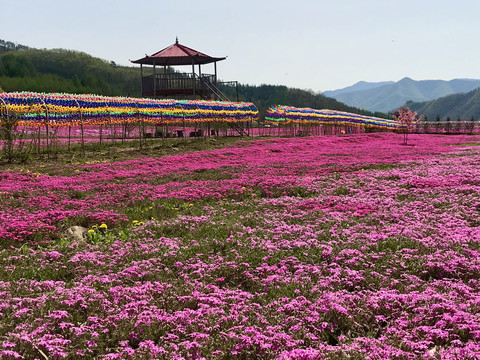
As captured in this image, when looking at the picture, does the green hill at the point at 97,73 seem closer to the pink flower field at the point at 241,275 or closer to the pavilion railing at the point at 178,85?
the pavilion railing at the point at 178,85

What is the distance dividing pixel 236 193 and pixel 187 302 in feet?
26.9

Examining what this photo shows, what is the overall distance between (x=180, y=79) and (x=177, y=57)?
9.86 feet

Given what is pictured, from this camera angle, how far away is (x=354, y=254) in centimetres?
727

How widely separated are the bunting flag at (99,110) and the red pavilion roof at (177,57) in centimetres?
789

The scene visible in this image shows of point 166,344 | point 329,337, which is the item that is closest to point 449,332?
point 329,337

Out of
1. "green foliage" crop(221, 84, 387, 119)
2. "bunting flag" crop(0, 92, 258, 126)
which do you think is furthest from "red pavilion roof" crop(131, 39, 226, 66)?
"green foliage" crop(221, 84, 387, 119)

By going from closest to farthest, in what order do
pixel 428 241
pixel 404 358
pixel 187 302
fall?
pixel 404 358, pixel 187 302, pixel 428 241

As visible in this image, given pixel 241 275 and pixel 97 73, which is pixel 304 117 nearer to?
pixel 241 275

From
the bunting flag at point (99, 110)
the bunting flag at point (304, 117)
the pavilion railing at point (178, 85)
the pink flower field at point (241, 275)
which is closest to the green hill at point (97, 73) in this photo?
the bunting flag at point (304, 117)

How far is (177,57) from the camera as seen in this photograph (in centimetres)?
4959

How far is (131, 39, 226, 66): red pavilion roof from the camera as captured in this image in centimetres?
4900

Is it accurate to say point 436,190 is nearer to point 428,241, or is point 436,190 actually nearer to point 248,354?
point 428,241

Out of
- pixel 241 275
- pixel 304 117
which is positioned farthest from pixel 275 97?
pixel 241 275

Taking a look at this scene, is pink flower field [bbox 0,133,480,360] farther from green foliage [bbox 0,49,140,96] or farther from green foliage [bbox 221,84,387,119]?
green foliage [bbox 221,84,387,119]
